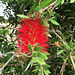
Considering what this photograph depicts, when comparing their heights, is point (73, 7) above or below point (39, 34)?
above

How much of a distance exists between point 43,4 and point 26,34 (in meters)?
0.22

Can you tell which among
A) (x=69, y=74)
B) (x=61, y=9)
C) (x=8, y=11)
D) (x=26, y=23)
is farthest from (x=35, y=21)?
(x=69, y=74)

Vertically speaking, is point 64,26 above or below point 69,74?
above

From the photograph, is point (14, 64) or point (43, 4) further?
point (14, 64)

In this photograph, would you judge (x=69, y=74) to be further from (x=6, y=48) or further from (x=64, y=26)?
(x=6, y=48)

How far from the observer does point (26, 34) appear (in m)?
0.67

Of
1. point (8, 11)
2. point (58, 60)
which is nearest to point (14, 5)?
point (8, 11)

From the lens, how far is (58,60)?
1049 millimetres

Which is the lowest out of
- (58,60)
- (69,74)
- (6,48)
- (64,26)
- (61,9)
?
(69,74)

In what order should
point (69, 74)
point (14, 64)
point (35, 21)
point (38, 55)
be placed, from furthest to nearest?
point (69, 74) → point (14, 64) → point (35, 21) → point (38, 55)

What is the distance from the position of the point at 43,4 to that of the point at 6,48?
2.27 ft

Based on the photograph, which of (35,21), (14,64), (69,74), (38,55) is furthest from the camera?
(69,74)

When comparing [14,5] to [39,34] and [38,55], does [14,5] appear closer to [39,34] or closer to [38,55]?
[39,34]

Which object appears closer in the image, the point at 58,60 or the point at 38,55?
the point at 38,55
